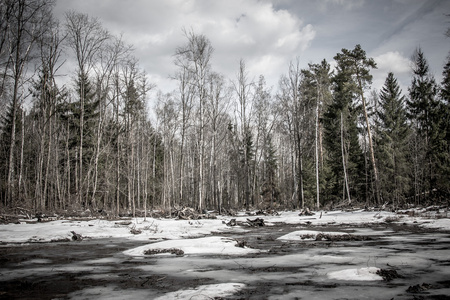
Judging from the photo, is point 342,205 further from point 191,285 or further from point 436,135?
point 191,285

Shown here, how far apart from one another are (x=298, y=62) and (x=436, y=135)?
44.0ft

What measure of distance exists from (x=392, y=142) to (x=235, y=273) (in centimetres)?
2593

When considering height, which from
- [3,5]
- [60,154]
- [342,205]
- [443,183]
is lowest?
[342,205]

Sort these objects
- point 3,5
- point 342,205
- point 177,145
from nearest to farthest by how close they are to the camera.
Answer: point 3,5
point 342,205
point 177,145

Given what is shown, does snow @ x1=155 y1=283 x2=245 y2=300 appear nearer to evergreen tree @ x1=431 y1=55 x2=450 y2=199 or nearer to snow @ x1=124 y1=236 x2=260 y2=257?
snow @ x1=124 y1=236 x2=260 y2=257

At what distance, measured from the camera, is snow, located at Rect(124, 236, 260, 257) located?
18.0 ft

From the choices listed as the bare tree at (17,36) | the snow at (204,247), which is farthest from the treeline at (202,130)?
the snow at (204,247)

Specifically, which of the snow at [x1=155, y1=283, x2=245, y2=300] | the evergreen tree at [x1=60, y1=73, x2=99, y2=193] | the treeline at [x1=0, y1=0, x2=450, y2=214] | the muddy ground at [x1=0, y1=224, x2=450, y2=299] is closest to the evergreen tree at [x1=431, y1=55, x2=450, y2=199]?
the treeline at [x1=0, y1=0, x2=450, y2=214]

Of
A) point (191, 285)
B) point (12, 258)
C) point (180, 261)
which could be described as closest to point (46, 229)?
point (12, 258)

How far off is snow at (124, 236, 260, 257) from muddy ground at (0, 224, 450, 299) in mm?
355

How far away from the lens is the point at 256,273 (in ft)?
11.8

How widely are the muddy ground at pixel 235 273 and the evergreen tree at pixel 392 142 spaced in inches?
790

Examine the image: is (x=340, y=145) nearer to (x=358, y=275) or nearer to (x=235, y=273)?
(x=358, y=275)

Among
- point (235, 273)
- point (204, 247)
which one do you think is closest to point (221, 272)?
point (235, 273)
